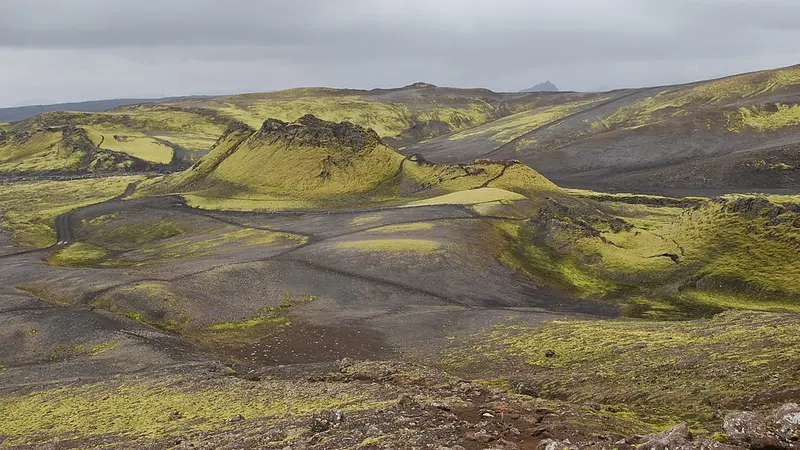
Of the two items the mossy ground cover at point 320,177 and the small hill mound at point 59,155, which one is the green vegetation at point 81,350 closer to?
the mossy ground cover at point 320,177

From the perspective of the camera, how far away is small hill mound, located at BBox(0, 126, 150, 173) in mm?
169750

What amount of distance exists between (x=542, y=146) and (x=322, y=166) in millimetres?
95977

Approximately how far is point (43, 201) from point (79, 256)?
5374cm

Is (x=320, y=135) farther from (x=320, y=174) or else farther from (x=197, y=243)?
(x=197, y=243)

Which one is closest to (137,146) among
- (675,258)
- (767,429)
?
(675,258)

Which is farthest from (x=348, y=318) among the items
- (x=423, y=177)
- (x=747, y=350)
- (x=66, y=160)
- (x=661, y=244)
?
(x=66, y=160)

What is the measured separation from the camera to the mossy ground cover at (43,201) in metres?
92.2

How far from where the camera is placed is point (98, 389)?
106 feet

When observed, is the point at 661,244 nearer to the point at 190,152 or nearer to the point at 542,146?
the point at 542,146

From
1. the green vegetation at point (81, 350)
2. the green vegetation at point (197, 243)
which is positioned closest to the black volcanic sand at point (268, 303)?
the green vegetation at point (81, 350)

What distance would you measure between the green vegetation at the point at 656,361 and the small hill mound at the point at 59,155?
159 metres

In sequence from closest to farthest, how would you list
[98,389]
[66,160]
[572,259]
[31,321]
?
[98,389] < [31,321] < [572,259] < [66,160]

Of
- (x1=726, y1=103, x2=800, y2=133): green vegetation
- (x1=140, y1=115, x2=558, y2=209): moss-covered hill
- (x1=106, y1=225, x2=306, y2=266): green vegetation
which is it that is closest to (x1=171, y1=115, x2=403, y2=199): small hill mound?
(x1=140, y1=115, x2=558, y2=209): moss-covered hill

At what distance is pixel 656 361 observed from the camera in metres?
27.4
